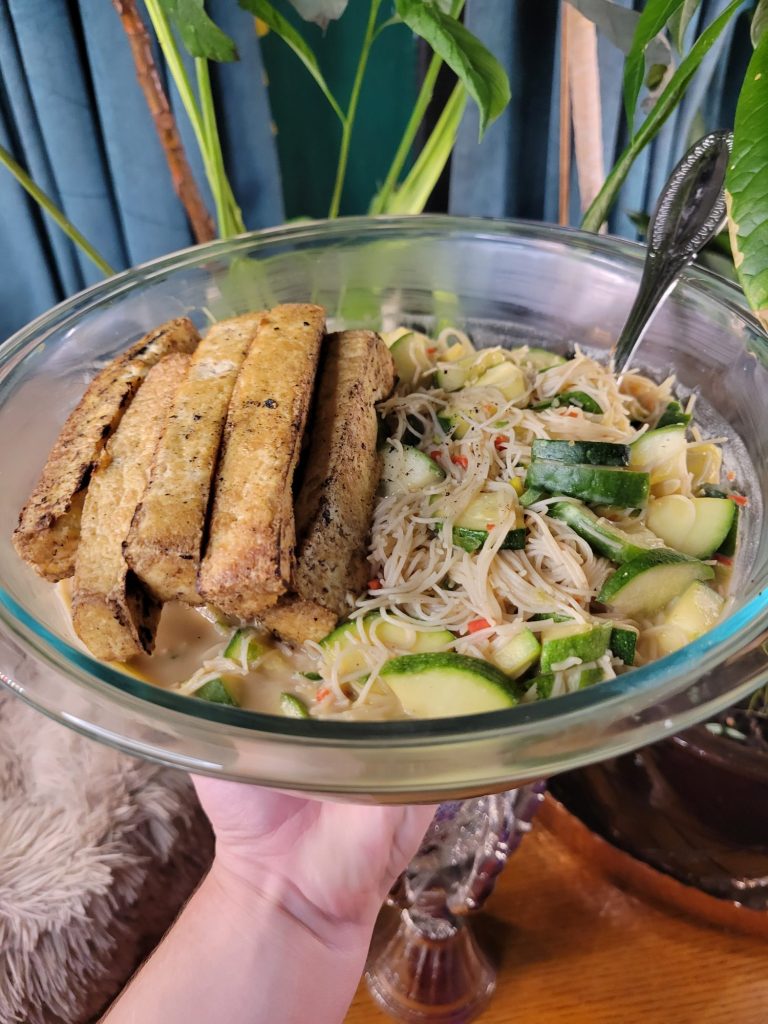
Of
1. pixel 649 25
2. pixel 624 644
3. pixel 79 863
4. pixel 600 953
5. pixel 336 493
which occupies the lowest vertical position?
pixel 600 953

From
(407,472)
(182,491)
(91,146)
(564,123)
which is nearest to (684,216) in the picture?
(407,472)

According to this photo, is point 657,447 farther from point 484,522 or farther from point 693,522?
point 484,522

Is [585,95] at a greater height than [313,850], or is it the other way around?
[585,95]

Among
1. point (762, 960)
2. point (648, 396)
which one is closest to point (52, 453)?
point (648, 396)

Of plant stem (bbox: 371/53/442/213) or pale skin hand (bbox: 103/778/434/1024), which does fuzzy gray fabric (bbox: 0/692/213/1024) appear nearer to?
pale skin hand (bbox: 103/778/434/1024)

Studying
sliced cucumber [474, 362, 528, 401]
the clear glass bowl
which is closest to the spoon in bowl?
the clear glass bowl

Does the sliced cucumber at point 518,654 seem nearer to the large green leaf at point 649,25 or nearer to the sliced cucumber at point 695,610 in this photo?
the sliced cucumber at point 695,610

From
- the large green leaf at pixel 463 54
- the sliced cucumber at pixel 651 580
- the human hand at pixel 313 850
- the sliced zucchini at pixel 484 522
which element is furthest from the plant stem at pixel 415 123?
the human hand at pixel 313 850
